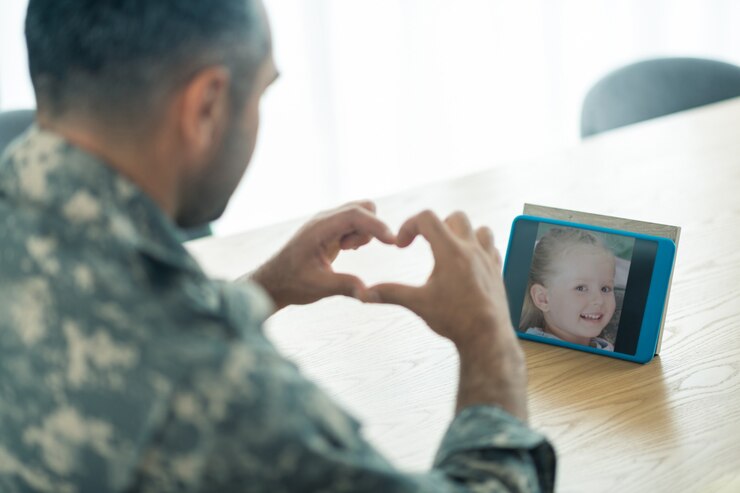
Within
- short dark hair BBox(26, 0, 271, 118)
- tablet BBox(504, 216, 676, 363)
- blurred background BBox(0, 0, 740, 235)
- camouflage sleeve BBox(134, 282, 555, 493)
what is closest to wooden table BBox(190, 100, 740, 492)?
tablet BBox(504, 216, 676, 363)

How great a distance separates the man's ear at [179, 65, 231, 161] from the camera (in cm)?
80

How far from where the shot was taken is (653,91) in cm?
267

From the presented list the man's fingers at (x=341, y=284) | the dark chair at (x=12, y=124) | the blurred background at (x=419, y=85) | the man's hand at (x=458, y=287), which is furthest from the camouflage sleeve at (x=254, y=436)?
the blurred background at (x=419, y=85)

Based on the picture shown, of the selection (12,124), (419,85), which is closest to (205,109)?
(12,124)

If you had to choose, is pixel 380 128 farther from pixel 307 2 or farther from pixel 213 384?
pixel 213 384

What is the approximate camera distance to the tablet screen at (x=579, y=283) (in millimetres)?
1257

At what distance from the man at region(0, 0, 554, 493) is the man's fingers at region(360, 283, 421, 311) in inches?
8.6

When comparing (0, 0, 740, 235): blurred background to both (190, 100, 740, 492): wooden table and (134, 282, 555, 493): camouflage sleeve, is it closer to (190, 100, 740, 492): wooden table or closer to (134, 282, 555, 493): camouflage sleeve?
(190, 100, 740, 492): wooden table

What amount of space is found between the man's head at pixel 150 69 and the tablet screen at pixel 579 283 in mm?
580

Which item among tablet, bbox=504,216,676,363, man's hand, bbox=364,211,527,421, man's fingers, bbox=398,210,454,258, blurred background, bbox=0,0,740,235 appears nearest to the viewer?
man's hand, bbox=364,211,527,421

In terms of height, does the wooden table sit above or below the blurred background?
above

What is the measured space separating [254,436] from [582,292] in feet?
2.17

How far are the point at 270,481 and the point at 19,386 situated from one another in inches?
7.9

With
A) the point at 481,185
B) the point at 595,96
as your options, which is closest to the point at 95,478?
the point at 481,185
